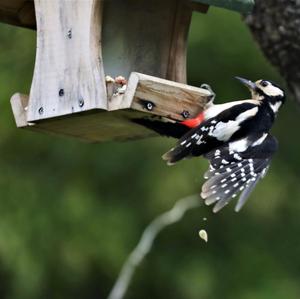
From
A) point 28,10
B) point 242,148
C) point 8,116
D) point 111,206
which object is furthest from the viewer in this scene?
point 111,206

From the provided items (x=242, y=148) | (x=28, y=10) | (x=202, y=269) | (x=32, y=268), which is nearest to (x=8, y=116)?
(x=32, y=268)

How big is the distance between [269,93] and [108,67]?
78 centimetres

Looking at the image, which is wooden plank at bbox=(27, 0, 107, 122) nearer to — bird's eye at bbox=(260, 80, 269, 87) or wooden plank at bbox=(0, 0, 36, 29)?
wooden plank at bbox=(0, 0, 36, 29)

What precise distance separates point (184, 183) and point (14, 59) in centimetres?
151

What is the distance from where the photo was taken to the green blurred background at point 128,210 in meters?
10.3

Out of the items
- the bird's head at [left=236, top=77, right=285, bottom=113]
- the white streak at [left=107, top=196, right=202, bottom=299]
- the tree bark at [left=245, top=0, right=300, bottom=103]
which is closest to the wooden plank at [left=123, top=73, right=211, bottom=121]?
the bird's head at [left=236, top=77, right=285, bottom=113]

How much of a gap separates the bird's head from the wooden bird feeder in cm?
40

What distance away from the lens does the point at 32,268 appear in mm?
10430

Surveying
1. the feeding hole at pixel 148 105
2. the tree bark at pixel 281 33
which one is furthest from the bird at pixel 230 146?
the tree bark at pixel 281 33

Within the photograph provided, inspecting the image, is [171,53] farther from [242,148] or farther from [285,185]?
[285,185]

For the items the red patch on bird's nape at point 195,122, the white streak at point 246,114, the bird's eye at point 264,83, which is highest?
the red patch on bird's nape at point 195,122

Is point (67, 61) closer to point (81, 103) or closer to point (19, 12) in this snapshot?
point (81, 103)

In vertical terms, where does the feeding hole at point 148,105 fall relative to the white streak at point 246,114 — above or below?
above

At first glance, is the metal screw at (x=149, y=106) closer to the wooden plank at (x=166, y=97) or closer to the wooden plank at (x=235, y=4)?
the wooden plank at (x=166, y=97)
